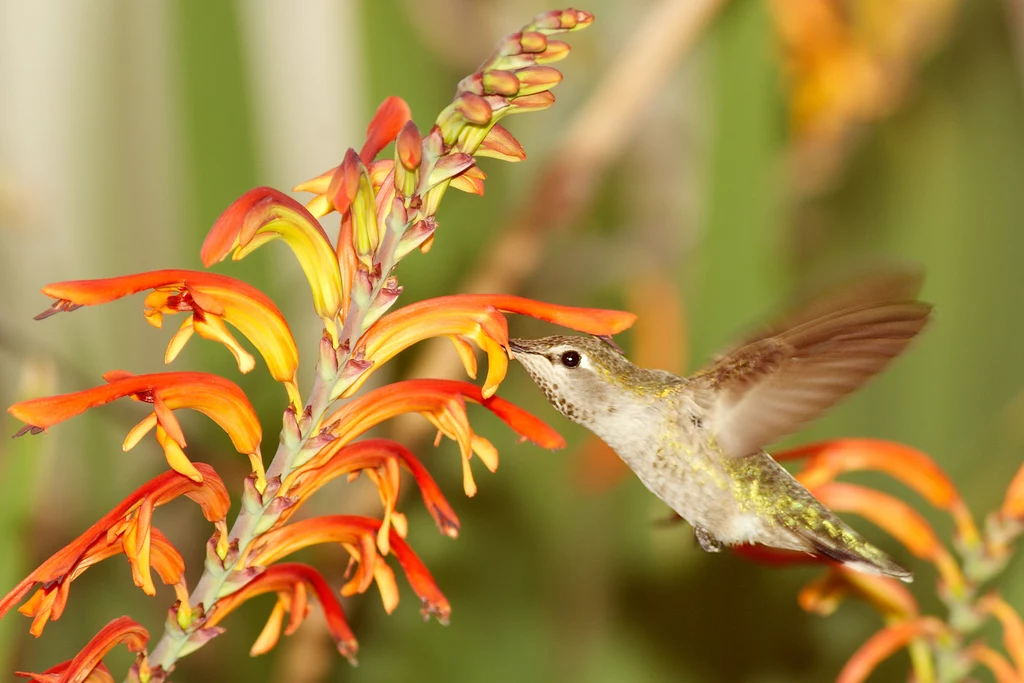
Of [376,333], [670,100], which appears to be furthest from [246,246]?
[670,100]

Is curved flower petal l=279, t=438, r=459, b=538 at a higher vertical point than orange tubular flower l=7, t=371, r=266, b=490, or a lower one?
lower

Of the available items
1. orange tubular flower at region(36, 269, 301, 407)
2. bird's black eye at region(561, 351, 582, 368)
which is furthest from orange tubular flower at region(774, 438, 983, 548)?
orange tubular flower at region(36, 269, 301, 407)

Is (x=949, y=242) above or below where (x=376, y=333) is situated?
below

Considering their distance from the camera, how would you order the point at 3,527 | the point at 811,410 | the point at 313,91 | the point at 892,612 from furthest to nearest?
the point at 313,91 < the point at 892,612 < the point at 811,410 < the point at 3,527

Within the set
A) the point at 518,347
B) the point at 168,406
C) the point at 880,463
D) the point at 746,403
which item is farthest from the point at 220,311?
the point at 880,463

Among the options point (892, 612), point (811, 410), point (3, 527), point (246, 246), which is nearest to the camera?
point (246, 246)

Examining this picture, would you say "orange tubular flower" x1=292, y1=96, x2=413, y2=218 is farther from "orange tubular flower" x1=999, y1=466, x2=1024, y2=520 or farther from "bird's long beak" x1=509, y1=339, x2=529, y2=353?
"orange tubular flower" x1=999, y1=466, x2=1024, y2=520

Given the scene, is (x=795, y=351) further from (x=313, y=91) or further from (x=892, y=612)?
(x=313, y=91)
